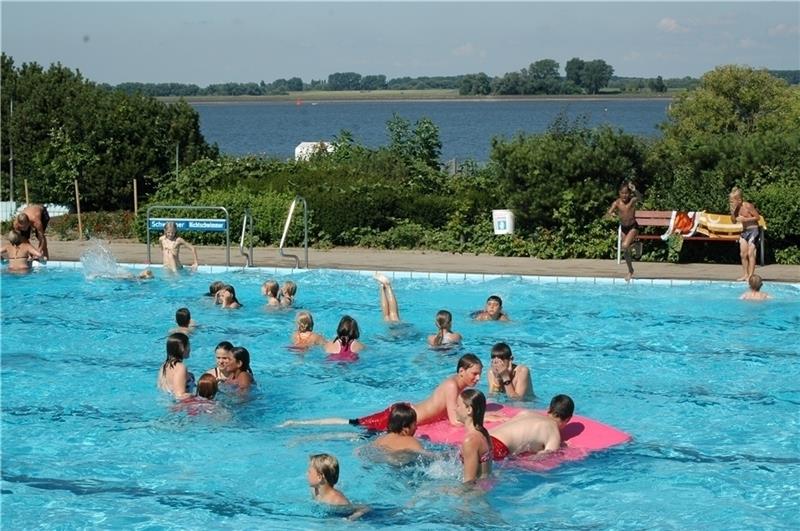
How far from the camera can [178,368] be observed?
12109 millimetres

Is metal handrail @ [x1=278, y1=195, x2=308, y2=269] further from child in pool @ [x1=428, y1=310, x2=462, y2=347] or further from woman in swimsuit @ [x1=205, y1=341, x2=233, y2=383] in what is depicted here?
woman in swimsuit @ [x1=205, y1=341, x2=233, y2=383]

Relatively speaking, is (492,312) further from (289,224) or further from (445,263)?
(289,224)

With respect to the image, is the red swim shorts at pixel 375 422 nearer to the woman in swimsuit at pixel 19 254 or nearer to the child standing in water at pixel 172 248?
the child standing in water at pixel 172 248

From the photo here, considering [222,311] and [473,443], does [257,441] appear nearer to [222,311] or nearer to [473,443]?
[473,443]

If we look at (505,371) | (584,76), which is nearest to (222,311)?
(505,371)

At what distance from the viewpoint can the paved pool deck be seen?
62.3 feet

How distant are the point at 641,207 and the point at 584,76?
146733 mm

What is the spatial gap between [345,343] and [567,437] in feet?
13.2

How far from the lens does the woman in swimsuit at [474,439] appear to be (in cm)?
933

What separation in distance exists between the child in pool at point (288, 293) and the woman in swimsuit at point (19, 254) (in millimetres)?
5555

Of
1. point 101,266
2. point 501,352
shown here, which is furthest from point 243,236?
point 501,352

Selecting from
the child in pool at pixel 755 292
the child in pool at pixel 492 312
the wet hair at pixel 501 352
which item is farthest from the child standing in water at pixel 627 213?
the wet hair at pixel 501 352

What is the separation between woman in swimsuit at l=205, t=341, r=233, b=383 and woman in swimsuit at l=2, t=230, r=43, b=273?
9.04 m

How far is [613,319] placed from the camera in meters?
16.9
